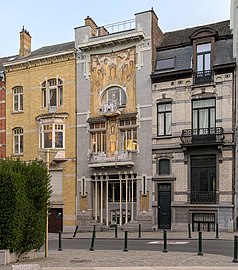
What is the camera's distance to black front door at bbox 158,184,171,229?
28.3 metres

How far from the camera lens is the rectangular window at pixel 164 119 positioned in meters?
28.8

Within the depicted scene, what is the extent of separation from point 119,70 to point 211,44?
6.54 m

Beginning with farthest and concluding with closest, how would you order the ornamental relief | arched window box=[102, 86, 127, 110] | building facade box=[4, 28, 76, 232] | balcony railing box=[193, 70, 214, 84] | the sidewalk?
building facade box=[4, 28, 76, 232] < arched window box=[102, 86, 127, 110] < the ornamental relief < balcony railing box=[193, 70, 214, 84] < the sidewalk

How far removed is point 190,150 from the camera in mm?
27688

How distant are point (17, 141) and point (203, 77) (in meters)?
15.4

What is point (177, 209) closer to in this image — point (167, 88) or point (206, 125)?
point (206, 125)

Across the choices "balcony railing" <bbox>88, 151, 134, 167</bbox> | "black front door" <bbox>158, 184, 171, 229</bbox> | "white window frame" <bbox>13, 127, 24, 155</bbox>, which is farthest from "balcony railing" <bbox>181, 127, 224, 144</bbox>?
"white window frame" <bbox>13, 127, 24, 155</bbox>

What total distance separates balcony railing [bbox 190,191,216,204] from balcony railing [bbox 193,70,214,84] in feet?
22.7

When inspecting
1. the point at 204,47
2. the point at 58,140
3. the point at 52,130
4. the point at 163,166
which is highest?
the point at 204,47

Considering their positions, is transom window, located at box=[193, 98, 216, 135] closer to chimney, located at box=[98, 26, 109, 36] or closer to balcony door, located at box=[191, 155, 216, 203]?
balcony door, located at box=[191, 155, 216, 203]

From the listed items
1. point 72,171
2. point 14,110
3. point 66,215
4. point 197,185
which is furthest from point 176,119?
point 14,110

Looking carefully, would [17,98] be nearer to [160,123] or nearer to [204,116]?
[160,123]

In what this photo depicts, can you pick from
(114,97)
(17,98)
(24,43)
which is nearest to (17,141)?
(17,98)

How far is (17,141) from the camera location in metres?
34.6
